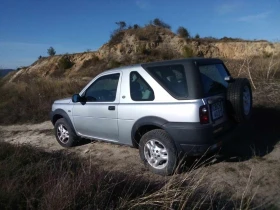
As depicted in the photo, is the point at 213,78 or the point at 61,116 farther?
the point at 61,116

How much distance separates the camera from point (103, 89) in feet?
18.1

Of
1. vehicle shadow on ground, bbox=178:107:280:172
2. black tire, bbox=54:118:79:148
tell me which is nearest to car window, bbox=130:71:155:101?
vehicle shadow on ground, bbox=178:107:280:172

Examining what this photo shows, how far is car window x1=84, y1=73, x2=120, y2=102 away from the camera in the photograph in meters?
5.14

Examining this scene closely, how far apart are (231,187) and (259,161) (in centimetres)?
110

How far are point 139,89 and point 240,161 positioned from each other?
213cm

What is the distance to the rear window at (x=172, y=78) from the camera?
13.5 feet

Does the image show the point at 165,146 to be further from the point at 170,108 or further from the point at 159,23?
the point at 159,23

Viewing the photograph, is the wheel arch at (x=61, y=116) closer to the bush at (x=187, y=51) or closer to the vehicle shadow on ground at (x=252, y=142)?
the vehicle shadow on ground at (x=252, y=142)

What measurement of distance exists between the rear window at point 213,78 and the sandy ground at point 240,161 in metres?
1.12

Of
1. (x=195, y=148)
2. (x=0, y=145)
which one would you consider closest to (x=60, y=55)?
(x=0, y=145)

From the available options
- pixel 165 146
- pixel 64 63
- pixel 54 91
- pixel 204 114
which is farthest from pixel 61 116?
pixel 64 63

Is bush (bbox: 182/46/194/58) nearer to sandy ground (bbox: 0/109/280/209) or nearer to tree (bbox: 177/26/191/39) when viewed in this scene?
tree (bbox: 177/26/191/39)

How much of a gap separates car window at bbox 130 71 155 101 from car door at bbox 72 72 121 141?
0.33m

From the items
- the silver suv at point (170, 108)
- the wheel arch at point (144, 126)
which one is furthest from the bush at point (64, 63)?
the wheel arch at point (144, 126)
